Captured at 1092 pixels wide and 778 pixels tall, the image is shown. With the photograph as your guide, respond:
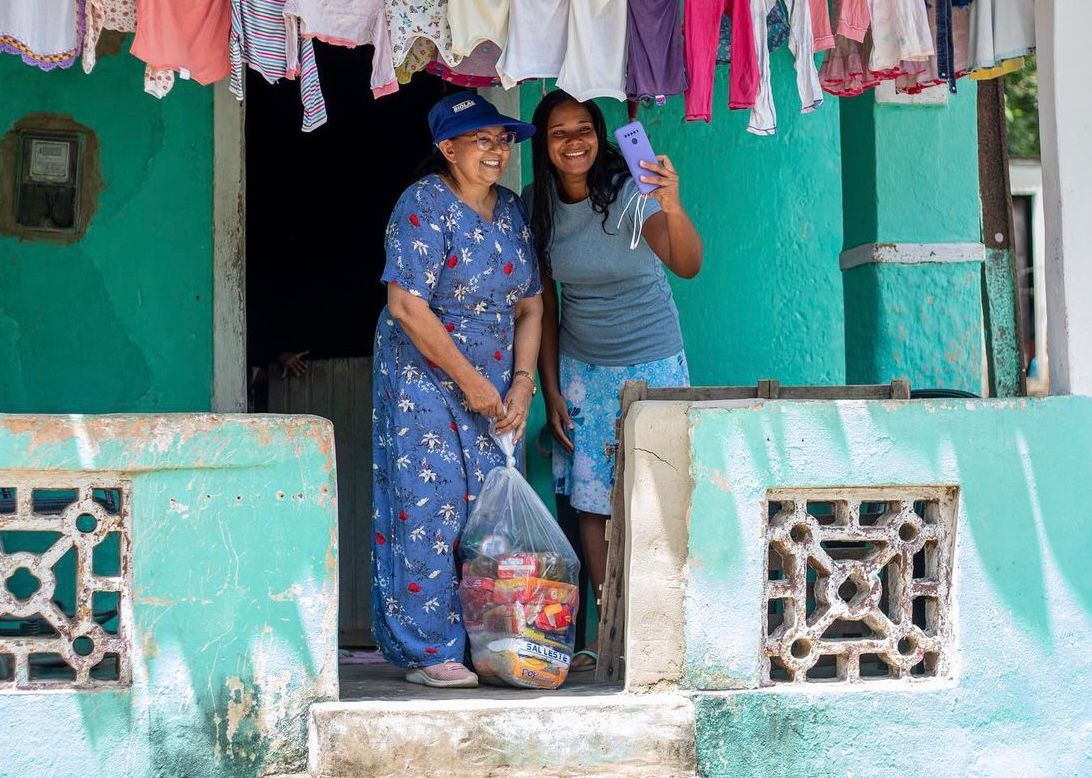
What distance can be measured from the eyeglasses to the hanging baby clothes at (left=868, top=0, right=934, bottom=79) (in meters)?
1.30

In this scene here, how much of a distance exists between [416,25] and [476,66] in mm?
428

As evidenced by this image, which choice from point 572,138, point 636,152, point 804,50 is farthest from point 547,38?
point 804,50

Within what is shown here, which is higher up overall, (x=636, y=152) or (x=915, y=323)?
(x=636, y=152)

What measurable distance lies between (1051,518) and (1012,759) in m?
0.69

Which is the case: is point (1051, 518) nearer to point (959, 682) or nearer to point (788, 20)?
point (959, 682)

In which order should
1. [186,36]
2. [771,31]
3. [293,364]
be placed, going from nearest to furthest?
1. [186,36]
2. [771,31]
3. [293,364]

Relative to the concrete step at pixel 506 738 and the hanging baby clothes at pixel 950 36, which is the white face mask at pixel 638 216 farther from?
the concrete step at pixel 506 738

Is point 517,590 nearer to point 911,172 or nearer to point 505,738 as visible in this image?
point 505,738

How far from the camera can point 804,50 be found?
14.9 feet

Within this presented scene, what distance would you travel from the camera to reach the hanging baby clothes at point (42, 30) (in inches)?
160

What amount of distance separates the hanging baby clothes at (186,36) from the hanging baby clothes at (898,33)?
2.12 metres

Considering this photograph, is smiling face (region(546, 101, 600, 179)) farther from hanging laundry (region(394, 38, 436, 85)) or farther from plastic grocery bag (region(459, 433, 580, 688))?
plastic grocery bag (region(459, 433, 580, 688))

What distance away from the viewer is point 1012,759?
389cm

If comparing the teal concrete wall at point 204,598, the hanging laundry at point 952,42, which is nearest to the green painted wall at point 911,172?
the hanging laundry at point 952,42
